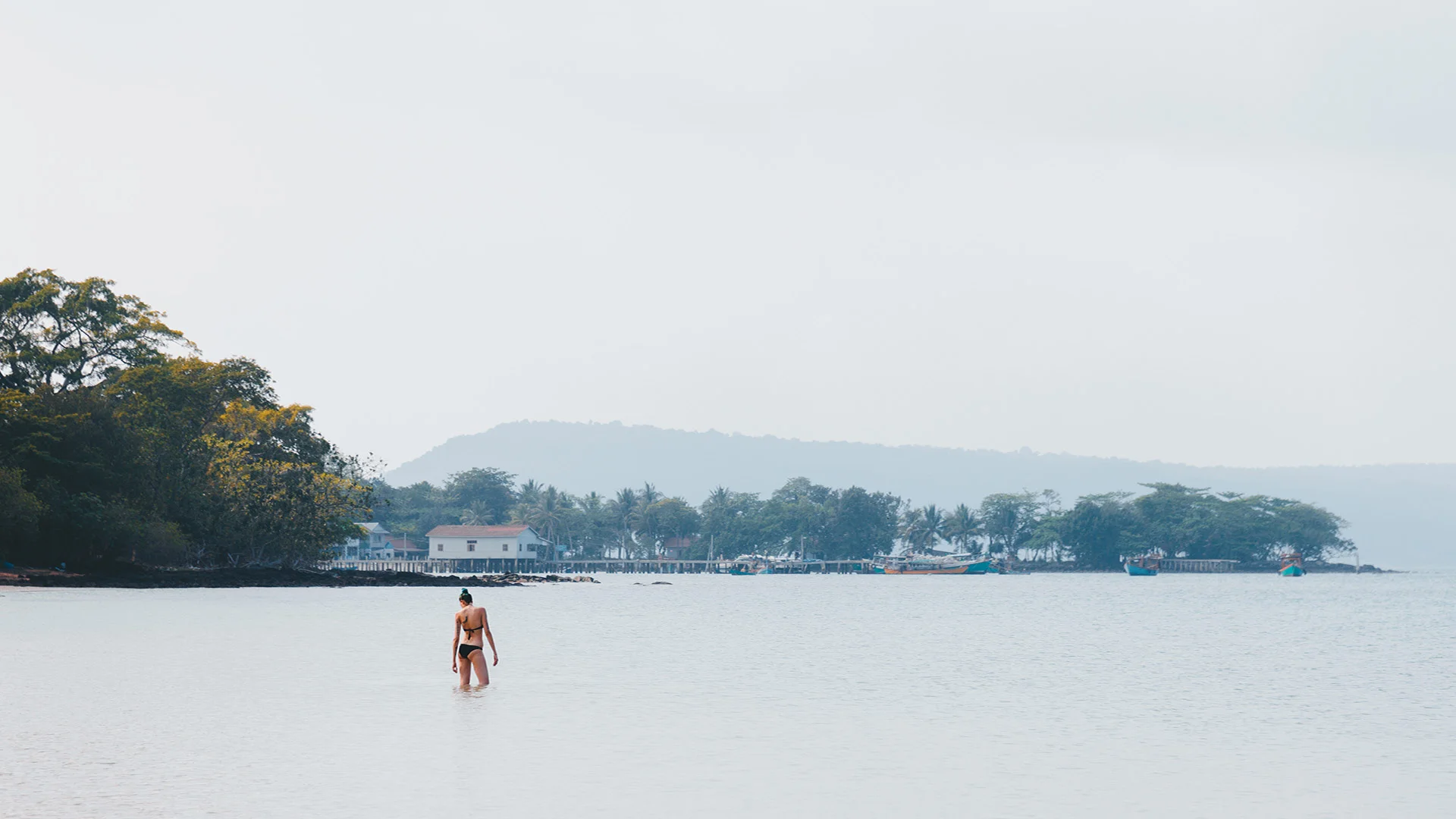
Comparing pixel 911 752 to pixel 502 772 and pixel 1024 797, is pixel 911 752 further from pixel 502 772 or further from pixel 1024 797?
pixel 502 772

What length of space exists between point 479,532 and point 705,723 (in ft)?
526

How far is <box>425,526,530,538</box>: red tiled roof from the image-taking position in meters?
178

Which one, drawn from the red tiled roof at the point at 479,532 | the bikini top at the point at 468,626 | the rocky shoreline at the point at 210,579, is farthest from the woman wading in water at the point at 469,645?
the red tiled roof at the point at 479,532

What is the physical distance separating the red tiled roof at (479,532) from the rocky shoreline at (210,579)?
60803 millimetres

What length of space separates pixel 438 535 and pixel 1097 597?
101 meters

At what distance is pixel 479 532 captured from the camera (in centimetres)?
17950

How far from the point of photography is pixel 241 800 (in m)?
14.7

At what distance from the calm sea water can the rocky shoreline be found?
23.3m

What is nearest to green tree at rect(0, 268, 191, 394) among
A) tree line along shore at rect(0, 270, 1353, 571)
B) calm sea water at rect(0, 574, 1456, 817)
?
tree line along shore at rect(0, 270, 1353, 571)

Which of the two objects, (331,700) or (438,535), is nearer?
(331,700)

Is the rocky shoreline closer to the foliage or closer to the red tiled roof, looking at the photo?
the foliage

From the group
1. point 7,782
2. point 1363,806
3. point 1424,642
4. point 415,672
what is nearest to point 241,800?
point 7,782

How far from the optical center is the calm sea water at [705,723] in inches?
614

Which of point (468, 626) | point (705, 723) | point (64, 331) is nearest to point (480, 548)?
point (64, 331)
